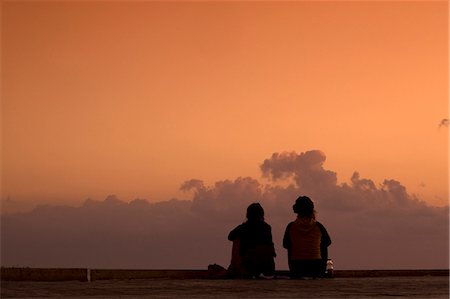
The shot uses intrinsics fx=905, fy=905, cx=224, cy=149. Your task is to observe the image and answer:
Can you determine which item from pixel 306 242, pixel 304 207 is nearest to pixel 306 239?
pixel 306 242

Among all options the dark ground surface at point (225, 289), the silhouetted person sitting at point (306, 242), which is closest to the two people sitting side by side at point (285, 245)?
the silhouetted person sitting at point (306, 242)

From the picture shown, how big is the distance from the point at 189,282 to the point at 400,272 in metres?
4.92

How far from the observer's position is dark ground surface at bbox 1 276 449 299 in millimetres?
11055

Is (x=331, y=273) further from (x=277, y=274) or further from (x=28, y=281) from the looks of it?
(x=28, y=281)

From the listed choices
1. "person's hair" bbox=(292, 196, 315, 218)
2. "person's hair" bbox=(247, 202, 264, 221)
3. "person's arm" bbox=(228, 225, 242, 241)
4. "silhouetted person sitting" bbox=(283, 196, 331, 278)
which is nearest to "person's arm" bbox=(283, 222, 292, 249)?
"silhouetted person sitting" bbox=(283, 196, 331, 278)

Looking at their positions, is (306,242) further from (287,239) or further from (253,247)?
(253,247)

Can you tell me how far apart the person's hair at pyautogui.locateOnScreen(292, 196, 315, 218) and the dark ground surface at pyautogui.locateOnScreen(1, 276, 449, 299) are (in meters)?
1.17

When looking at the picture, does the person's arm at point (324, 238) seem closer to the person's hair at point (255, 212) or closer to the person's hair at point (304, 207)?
the person's hair at point (304, 207)

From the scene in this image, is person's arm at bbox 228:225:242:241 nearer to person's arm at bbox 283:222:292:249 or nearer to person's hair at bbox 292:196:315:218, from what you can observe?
person's arm at bbox 283:222:292:249

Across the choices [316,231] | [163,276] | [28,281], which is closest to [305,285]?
[316,231]

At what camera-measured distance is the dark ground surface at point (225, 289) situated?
1105 cm

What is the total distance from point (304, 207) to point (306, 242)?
62cm

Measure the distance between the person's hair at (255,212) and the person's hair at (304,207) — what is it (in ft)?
1.91

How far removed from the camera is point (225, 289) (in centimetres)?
1211
